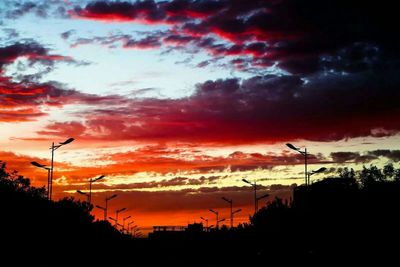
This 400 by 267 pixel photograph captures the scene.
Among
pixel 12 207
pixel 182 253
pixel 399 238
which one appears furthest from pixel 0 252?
pixel 182 253

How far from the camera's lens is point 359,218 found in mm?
58406

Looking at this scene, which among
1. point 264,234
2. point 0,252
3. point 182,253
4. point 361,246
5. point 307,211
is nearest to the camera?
point 0,252

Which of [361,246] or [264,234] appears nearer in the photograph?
[361,246]

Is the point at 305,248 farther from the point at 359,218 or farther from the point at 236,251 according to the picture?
the point at 236,251

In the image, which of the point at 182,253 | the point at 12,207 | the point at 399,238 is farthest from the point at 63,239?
the point at 182,253

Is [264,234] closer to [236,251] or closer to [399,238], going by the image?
[236,251]

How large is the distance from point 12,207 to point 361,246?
109 ft

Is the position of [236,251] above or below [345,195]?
below

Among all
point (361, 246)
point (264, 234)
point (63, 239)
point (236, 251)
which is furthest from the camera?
point (236, 251)

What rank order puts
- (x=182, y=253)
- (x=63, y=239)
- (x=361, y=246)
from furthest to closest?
(x=182, y=253) → (x=63, y=239) → (x=361, y=246)

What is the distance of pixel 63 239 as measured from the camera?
234 ft

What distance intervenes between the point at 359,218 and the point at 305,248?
8.80m

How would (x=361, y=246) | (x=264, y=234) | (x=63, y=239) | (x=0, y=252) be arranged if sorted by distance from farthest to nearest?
(x=264, y=234), (x=63, y=239), (x=361, y=246), (x=0, y=252)

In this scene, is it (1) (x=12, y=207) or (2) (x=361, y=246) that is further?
(1) (x=12, y=207)
